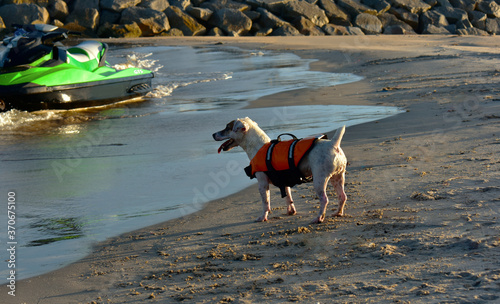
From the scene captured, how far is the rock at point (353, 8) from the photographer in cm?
3569

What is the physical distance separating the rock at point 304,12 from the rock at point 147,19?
22.3 ft

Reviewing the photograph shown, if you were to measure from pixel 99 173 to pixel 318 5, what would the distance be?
29834mm

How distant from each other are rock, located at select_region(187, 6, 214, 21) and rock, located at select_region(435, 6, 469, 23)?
46.8 ft

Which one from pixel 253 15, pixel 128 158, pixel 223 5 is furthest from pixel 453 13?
pixel 128 158

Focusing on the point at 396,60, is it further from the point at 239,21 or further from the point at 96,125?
the point at 239,21

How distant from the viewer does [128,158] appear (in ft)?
27.7

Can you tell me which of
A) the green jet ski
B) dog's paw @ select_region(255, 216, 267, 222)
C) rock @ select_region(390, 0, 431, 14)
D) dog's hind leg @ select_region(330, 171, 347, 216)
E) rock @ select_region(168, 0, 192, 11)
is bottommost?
rock @ select_region(168, 0, 192, 11)

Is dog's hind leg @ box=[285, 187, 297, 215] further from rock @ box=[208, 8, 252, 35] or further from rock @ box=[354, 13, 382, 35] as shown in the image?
rock @ box=[354, 13, 382, 35]

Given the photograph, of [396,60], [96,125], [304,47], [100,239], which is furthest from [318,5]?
[100,239]

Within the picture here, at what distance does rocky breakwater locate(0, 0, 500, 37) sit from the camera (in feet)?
102

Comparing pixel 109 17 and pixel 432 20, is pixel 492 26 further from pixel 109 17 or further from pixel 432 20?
pixel 109 17

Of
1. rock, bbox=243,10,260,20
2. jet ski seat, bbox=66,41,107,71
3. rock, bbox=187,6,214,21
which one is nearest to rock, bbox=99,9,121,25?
rock, bbox=187,6,214,21

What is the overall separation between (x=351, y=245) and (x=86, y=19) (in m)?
29.1

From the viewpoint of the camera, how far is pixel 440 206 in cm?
534
